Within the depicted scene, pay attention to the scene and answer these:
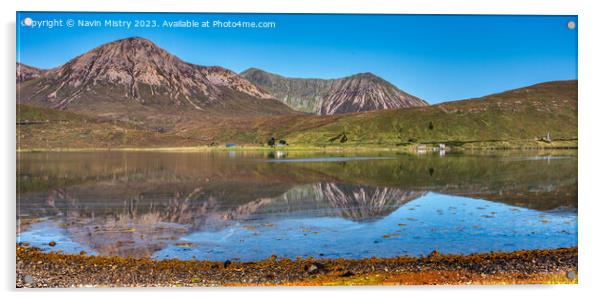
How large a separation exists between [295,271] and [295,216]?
7822 millimetres

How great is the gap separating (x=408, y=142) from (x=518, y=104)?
83.5 feet

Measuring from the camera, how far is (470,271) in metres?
13.0

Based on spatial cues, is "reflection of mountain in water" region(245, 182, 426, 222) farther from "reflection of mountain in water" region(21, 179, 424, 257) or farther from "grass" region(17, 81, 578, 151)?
"grass" region(17, 81, 578, 151)

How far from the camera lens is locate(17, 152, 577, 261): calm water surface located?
15484 mm

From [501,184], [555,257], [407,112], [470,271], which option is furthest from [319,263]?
[407,112]

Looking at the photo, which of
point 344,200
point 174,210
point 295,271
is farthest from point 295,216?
point 295,271

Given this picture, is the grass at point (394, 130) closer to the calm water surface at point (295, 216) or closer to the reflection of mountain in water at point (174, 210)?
the calm water surface at point (295, 216)

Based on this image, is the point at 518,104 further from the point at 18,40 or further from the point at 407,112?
the point at 18,40

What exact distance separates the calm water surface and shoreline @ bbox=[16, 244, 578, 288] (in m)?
0.92

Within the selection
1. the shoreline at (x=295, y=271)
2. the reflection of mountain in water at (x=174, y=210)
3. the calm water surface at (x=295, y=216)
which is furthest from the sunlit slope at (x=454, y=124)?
the shoreline at (x=295, y=271)

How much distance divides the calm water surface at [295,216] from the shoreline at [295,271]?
924 mm

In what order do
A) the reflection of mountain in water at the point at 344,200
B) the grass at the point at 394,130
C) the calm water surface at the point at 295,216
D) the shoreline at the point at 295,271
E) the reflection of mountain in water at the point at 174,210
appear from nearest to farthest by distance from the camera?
the shoreline at the point at 295,271
the calm water surface at the point at 295,216
the reflection of mountain in water at the point at 174,210
the reflection of mountain in water at the point at 344,200
the grass at the point at 394,130

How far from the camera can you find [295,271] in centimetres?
1298

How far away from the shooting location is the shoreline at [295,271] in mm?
12484
